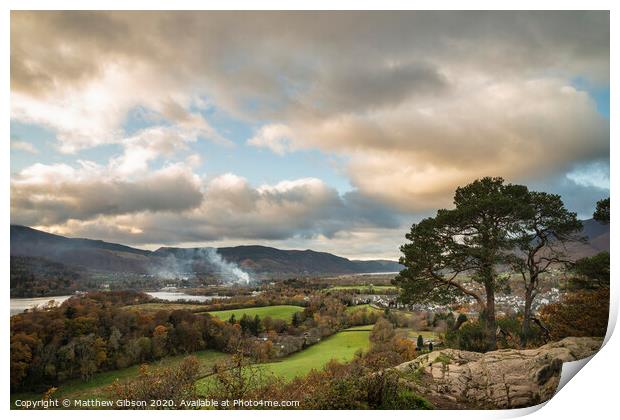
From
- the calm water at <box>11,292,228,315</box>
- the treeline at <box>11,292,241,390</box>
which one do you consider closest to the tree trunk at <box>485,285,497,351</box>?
the treeline at <box>11,292,241,390</box>

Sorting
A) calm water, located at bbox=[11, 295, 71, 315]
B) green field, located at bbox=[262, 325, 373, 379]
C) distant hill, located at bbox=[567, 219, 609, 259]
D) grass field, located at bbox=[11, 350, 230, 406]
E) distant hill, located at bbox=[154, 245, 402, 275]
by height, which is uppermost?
distant hill, located at bbox=[567, 219, 609, 259]

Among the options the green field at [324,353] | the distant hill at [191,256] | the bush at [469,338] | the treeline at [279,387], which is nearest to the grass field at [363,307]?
the green field at [324,353]

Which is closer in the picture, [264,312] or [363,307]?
[264,312]

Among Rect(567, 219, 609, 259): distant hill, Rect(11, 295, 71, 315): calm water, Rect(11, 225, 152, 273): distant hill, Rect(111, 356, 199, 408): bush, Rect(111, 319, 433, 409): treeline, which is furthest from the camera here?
Rect(567, 219, 609, 259): distant hill

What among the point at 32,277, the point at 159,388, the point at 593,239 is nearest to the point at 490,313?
the point at 593,239

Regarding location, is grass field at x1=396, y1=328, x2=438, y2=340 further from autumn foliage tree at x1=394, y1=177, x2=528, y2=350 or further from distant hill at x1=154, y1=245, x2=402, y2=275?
distant hill at x1=154, y1=245, x2=402, y2=275

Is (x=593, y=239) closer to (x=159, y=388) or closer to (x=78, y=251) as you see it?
(x=159, y=388)

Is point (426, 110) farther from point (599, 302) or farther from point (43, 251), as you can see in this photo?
point (43, 251)
